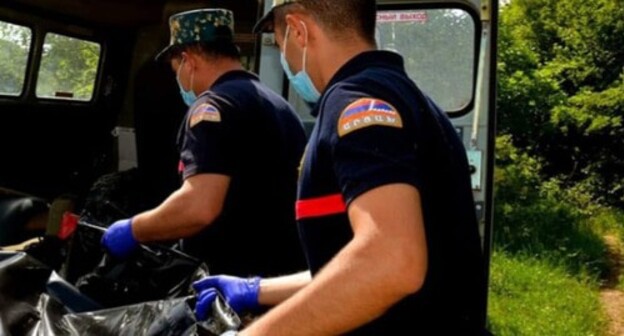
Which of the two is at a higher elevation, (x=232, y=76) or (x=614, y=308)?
(x=232, y=76)

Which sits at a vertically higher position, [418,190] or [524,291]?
[418,190]

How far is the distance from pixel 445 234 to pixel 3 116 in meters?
4.59

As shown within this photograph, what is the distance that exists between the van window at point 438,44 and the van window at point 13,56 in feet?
10.7

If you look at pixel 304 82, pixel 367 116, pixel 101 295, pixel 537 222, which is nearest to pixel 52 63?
pixel 101 295

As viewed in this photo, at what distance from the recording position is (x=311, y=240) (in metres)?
1.55

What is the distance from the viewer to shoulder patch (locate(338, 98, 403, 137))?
140 cm

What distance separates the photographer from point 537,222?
8.48m

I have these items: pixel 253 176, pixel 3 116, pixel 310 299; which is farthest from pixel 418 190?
pixel 3 116

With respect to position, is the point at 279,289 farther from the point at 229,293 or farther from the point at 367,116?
the point at 367,116

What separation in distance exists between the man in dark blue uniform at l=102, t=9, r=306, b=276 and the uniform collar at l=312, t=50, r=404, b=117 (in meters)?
0.83

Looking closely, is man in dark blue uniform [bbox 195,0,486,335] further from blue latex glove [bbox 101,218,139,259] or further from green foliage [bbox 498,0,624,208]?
green foliage [bbox 498,0,624,208]

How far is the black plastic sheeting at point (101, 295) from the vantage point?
1.89 metres

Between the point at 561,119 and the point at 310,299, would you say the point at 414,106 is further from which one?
the point at 561,119

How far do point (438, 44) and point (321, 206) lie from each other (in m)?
1.78
